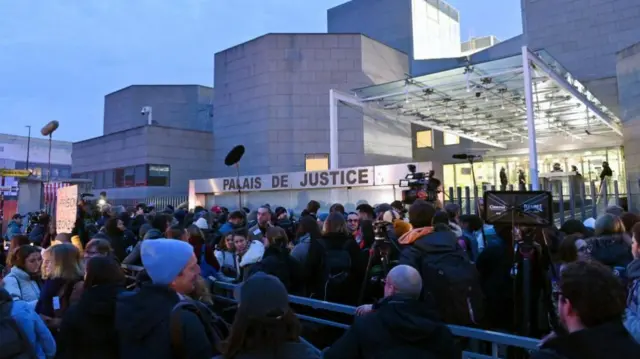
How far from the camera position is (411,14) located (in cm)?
3372

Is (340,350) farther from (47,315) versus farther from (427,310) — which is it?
(47,315)

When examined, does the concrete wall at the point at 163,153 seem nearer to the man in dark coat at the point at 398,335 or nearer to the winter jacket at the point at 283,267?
the winter jacket at the point at 283,267

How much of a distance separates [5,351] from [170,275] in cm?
117

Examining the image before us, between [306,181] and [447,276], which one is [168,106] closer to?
[306,181]

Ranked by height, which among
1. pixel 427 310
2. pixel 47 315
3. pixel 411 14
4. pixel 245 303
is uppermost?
pixel 411 14

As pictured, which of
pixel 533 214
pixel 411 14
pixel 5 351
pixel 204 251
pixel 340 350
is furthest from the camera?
pixel 411 14

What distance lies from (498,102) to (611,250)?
65.7 ft

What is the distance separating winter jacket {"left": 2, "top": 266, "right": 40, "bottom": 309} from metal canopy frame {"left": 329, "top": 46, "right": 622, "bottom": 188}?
13899 millimetres

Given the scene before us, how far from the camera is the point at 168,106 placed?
3825 centimetres

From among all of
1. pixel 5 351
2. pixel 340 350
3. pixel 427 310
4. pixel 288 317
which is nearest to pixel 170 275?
pixel 288 317

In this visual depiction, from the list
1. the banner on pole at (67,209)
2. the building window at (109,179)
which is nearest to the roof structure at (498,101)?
the banner on pole at (67,209)

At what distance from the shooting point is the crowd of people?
5.95 ft

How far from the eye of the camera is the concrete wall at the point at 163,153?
3078 centimetres

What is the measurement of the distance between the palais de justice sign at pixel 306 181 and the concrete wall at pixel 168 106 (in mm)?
18619
